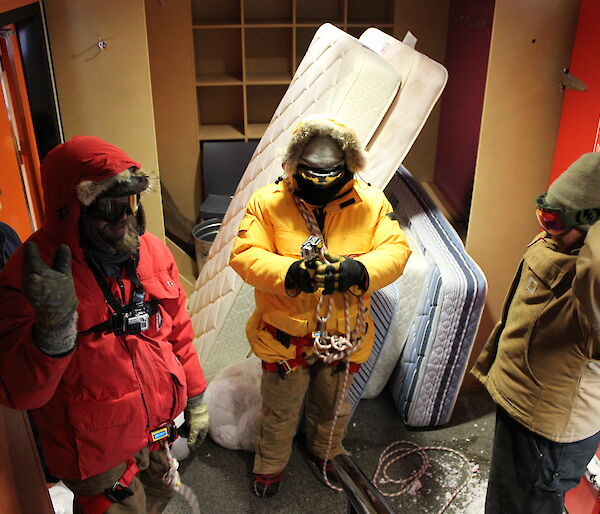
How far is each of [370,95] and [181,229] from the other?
232cm

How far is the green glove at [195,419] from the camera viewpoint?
1864 mm

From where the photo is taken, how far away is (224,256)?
8.78 feet

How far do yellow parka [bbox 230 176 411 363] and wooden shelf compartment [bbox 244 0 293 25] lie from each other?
99.6 inches

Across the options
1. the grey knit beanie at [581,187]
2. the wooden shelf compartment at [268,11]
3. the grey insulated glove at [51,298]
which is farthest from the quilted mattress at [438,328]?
the wooden shelf compartment at [268,11]

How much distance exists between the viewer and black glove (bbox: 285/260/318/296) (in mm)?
1834

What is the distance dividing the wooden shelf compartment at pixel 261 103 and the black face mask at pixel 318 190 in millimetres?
2397

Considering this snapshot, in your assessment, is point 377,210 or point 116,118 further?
point 116,118

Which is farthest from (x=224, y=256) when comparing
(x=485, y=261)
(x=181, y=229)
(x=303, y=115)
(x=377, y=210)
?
(x=181, y=229)

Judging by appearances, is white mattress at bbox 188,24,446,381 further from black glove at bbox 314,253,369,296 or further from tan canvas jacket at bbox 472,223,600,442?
tan canvas jacket at bbox 472,223,600,442

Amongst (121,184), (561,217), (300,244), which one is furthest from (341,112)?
(121,184)

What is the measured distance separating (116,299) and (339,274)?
0.66 meters

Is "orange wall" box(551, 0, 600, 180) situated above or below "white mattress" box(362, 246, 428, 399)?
above

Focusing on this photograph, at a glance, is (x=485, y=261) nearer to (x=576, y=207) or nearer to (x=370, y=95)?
(x=370, y=95)

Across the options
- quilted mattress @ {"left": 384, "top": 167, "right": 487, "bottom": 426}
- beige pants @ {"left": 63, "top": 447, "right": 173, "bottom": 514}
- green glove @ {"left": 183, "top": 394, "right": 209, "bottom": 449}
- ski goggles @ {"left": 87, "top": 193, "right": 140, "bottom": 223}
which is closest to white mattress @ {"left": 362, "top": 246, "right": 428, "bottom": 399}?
quilted mattress @ {"left": 384, "top": 167, "right": 487, "bottom": 426}
